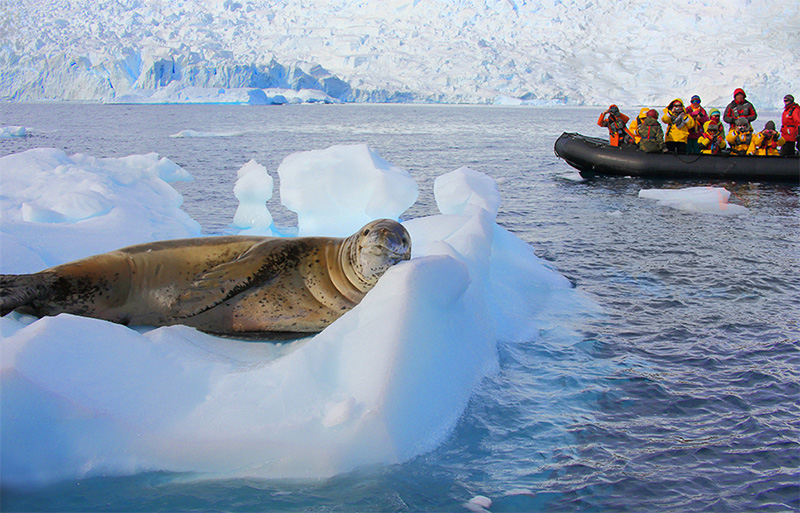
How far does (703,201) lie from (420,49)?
7708 cm

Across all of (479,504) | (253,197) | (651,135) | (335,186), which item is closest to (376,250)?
(479,504)

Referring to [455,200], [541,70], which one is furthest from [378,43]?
[455,200]

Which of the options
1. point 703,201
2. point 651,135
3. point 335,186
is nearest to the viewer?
point 335,186

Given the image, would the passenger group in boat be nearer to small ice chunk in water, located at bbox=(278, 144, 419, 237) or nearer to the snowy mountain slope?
small ice chunk in water, located at bbox=(278, 144, 419, 237)

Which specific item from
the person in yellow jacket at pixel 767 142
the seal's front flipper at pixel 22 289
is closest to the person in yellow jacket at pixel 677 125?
the person in yellow jacket at pixel 767 142

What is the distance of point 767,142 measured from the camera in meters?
12.7

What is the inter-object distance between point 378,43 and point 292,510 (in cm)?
8670

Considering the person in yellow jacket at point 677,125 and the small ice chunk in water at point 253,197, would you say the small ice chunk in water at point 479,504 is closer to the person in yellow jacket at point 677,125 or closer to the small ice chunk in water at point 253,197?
the small ice chunk in water at point 253,197

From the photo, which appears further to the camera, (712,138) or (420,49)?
(420,49)

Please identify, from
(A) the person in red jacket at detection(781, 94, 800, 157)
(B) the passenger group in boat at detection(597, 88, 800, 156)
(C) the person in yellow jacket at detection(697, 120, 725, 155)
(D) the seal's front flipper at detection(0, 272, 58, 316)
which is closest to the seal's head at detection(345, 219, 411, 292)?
(D) the seal's front flipper at detection(0, 272, 58, 316)

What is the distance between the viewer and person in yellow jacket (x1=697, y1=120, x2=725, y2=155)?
1282cm

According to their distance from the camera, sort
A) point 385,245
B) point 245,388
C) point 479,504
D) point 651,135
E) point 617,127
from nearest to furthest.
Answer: point 479,504 < point 245,388 < point 385,245 < point 651,135 < point 617,127

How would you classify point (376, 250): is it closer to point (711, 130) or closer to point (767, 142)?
point (711, 130)

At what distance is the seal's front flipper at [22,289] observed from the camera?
2.86 metres
